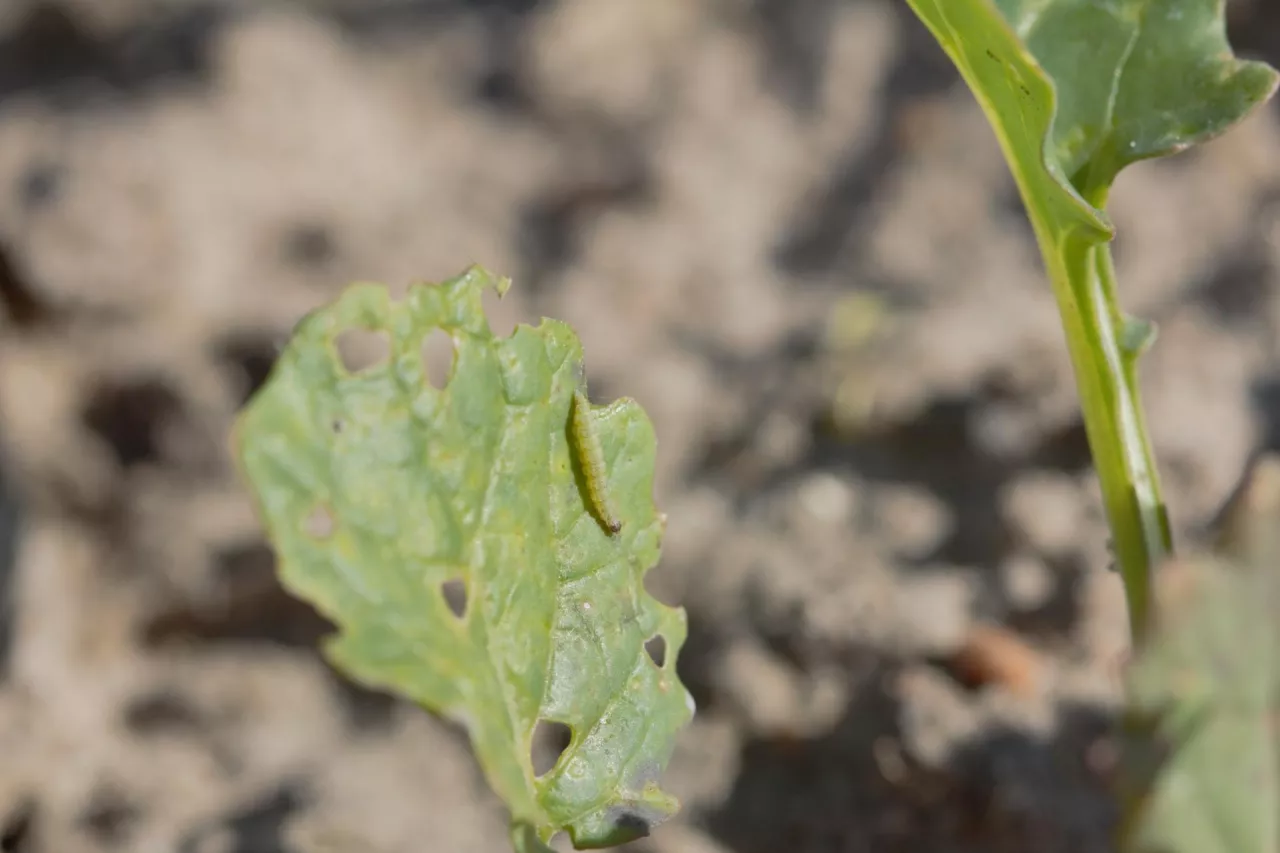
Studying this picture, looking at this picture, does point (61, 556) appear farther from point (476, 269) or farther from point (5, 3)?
point (5, 3)

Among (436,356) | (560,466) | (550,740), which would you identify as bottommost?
(550,740)

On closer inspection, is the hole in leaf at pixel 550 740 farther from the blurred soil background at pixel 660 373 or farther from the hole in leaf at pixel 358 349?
the hole in leaf at pixel 358 349

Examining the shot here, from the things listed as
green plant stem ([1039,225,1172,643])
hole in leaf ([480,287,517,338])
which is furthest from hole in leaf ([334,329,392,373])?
green plant stem ([1039,225,1172,643])

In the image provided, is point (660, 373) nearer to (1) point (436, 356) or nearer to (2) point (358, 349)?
(1) point (436, 356)

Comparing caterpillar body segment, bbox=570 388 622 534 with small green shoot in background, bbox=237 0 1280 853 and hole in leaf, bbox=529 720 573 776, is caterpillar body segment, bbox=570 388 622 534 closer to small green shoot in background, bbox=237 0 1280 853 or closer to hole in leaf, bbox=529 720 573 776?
small green shoot in background, bbox=237 0 1280 853

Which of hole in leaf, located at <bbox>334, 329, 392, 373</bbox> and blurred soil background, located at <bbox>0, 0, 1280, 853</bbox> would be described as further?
hole in leaf, located at <bbox>334, 329, 392, 373</bbox>

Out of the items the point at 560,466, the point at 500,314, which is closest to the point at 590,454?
the point at 560,466
